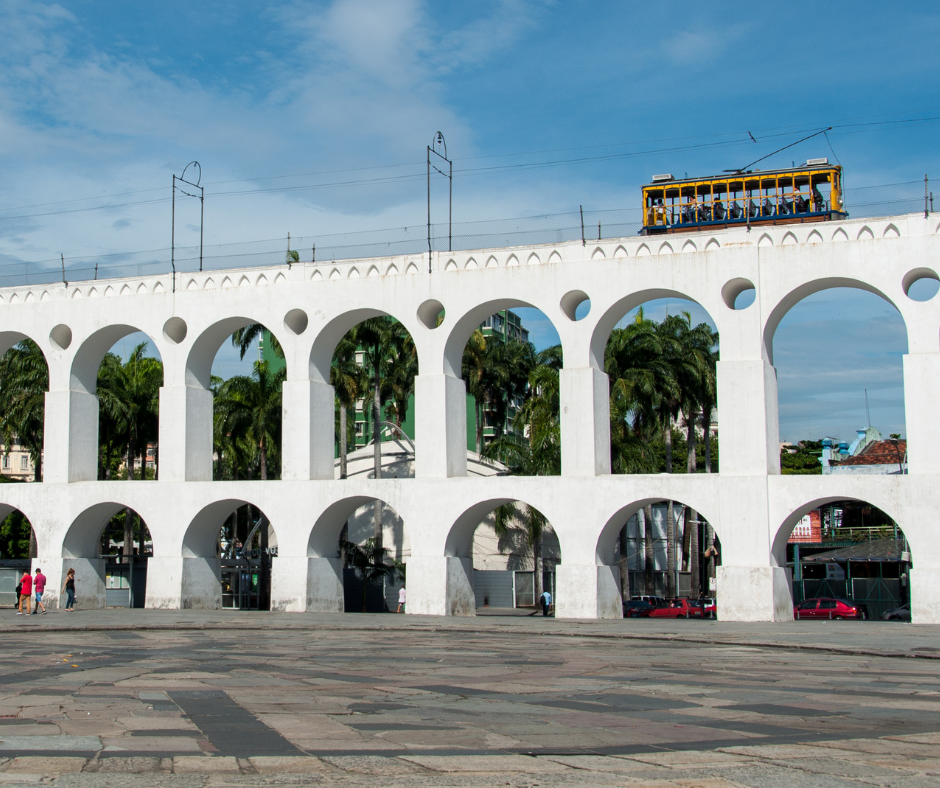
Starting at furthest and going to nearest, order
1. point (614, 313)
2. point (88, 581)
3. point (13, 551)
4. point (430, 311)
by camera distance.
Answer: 1. point (13, 551)
2. point (88, 581)
3. point (430, 311)
4. point (614, 313)

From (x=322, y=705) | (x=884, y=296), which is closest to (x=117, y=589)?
(x=884, y=296)

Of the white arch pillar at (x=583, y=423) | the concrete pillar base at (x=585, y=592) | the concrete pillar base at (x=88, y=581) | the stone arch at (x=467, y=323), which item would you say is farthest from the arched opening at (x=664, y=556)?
the concrete pillar base at (x=88, y=581)

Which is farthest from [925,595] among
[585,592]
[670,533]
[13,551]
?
[13,551]

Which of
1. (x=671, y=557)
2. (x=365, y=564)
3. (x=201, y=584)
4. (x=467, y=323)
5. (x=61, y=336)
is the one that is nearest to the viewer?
(x=467, y=323)

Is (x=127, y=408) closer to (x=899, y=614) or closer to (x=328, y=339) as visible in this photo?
(x=328, y=339)

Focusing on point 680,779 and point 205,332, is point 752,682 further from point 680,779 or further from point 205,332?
point 205,332

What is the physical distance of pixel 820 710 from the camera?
11.5 m

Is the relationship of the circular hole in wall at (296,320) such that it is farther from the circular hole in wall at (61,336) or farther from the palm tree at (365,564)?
the palm tree at (365,564)

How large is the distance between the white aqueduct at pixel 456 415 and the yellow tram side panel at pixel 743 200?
2.66 metres

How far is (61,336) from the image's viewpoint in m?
35.8

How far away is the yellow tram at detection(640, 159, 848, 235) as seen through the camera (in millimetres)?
31067

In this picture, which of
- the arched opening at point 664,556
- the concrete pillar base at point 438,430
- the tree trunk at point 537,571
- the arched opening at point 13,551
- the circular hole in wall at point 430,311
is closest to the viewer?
the concrete pillar base at point 438,430

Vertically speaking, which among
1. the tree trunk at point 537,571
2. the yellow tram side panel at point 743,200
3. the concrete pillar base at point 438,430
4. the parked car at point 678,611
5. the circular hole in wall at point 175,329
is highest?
the yellow tram side panel at point 743,200

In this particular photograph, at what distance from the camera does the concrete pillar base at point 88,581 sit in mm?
34344
